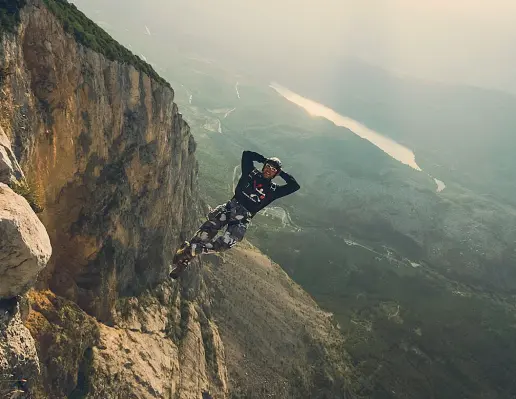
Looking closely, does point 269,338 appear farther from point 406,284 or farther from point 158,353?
point 406,284

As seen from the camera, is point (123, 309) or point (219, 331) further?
point (219, 331)

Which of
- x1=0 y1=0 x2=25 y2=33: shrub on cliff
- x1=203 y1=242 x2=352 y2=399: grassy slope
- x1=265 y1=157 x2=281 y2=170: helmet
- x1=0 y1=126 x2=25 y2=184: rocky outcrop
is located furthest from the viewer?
x1=203 y1=242 x2=352 y2=399: grassy slope

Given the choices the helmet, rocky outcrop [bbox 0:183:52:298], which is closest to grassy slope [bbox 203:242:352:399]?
the helmet

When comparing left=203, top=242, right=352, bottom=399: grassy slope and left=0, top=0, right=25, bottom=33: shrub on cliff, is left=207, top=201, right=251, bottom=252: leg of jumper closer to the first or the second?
left=0, top=0, right=25, bottom=33: shrub on cliff

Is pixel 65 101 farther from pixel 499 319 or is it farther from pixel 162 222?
pixel 499 319

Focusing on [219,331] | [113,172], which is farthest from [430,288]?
[113,172]

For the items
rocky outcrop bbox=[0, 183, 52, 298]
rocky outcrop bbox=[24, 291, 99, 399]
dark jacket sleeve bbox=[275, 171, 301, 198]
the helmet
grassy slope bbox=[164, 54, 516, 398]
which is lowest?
grassy slope bbox=[164, 54, 516, 398]

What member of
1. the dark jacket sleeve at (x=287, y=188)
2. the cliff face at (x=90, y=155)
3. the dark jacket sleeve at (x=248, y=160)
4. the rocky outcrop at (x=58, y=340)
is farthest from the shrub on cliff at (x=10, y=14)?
the dark jacket sleeve at (x=287, y=188)
